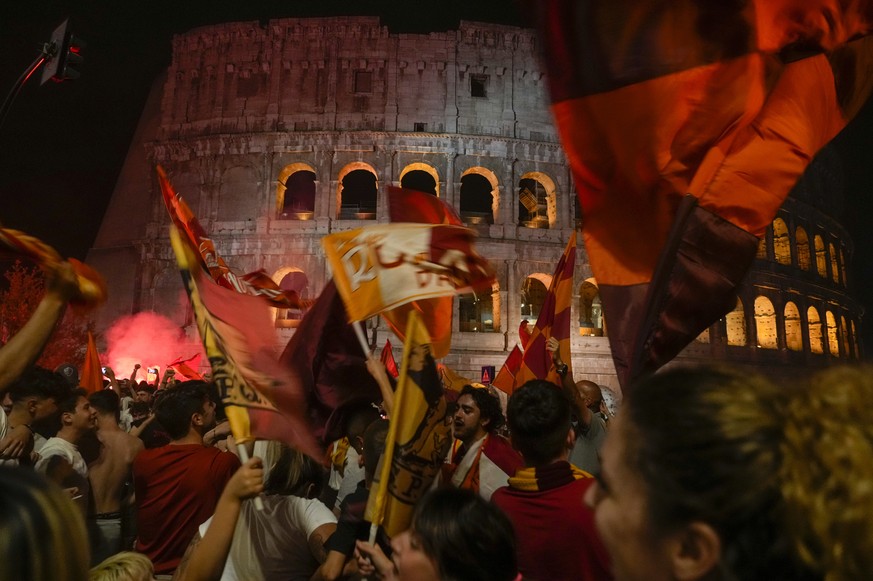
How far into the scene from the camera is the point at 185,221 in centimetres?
457

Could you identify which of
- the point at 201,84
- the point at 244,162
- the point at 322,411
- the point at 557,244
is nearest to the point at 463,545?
the point at 322,411

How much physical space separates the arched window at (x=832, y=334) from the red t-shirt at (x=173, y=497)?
33.9 m

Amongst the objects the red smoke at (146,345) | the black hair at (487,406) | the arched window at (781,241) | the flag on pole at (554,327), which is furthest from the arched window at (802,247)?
the black hair at (487,406)

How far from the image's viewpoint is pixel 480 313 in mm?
25203

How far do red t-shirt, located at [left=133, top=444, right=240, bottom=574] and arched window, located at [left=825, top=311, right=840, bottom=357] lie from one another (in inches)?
1334

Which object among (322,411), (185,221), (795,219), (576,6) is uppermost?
(795,219)

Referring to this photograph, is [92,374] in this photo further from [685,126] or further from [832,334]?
[832,334]

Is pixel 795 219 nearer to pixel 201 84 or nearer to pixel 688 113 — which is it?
pixel 201 84

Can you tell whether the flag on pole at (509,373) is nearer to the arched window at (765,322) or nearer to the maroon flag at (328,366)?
the maroon flag at (328,366)

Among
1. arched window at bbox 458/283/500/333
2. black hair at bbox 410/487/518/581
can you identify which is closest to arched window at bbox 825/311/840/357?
arched window at bbox 458/283/500/333

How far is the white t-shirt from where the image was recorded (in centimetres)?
264

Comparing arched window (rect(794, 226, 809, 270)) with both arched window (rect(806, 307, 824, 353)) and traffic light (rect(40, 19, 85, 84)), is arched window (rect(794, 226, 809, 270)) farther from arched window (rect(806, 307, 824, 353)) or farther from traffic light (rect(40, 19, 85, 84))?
traffic light (rect(40, 19, 85, 84))

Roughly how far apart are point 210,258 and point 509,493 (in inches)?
139

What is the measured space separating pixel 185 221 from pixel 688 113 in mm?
3622
